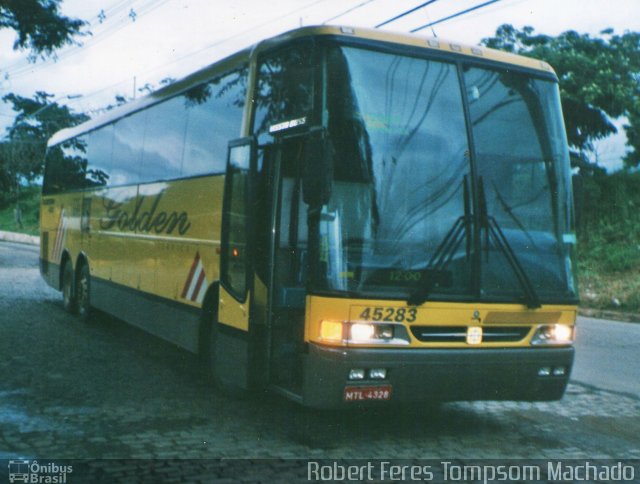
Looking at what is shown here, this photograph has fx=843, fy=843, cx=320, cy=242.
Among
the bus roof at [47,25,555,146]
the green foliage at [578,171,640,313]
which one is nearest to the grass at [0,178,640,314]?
the green foliage at [578,171,640,313]

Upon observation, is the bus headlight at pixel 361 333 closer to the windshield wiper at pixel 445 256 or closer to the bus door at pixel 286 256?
the windshield wiper at pixel 445 256

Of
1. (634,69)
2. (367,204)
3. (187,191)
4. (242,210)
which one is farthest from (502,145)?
(634,69)

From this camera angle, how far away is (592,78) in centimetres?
2592

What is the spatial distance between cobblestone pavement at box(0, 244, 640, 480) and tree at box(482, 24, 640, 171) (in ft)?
60.8

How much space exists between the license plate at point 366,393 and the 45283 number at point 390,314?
0.50 metres

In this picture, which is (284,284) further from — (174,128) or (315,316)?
(174,128)

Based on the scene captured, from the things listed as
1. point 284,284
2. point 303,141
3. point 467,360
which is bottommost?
point 467,360

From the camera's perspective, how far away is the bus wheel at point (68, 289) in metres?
14.5

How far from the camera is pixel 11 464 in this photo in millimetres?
5566

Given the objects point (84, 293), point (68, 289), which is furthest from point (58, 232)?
point (84, 293)

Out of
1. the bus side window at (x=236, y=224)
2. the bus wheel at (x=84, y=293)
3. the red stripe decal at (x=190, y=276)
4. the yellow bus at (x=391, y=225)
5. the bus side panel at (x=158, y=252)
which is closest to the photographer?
the yellow bus at (x=391, y=225)

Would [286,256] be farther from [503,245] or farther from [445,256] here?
[503,245]

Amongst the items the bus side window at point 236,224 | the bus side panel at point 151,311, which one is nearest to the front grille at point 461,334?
the bus side window at point 236,224

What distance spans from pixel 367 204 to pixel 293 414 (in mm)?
2311
